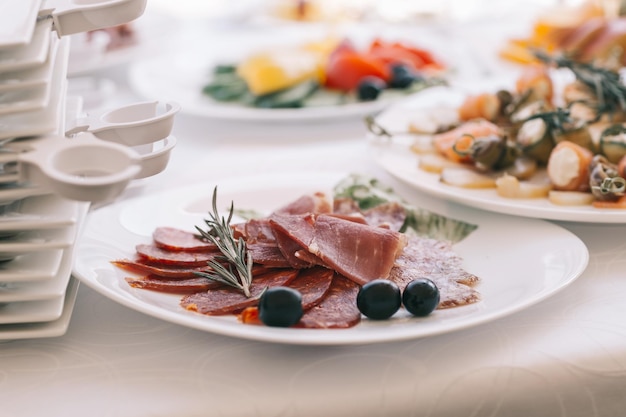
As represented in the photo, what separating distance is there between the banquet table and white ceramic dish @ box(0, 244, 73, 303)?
0.08 metres

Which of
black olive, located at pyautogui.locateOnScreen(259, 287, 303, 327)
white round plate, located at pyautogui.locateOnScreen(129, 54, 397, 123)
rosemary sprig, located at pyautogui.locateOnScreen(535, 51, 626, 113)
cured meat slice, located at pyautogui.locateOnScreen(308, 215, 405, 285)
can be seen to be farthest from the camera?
white round plate, located at pyautogui.locateOnScreen(129, 54, 397, 123)

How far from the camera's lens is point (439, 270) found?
965mm

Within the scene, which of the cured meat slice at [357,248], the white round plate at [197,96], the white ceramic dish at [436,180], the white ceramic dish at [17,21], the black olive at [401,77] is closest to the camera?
the white ceramic dish at [17,21]

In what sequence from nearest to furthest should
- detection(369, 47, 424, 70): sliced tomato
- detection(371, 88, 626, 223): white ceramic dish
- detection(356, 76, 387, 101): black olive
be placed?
detection(371, 88, 626, 223): white ceramic dish → detection(356, 76, 387, 101): black olive → detection(369, 47, 424, 70): sliced tomato

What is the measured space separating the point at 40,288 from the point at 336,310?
32 centimetres

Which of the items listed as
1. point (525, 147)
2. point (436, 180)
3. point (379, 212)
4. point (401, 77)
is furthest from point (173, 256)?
point (401, 77)

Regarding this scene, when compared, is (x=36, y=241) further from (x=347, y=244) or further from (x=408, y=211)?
(x=408, y=211)

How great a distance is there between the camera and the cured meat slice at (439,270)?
89 cm

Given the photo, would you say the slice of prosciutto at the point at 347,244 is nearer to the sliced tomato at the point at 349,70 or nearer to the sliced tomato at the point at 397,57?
the sliced tomato at the point at 349,70

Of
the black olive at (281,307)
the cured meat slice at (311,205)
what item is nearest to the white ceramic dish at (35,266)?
the black olive at (281,307)

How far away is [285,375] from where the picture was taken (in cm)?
82

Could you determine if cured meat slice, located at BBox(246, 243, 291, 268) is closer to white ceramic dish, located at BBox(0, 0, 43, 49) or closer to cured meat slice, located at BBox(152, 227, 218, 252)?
cured meat slice, located at BBox(152, 227, 218, 252)

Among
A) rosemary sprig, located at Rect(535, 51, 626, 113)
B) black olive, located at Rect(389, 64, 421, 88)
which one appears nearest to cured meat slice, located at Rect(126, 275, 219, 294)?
rosemary sprig, located at Rect(535, 51, 626, 113)

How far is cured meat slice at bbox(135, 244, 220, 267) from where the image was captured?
0.96 metres
